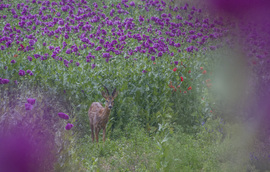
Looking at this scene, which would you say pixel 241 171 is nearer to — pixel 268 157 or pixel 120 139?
pixel 268 157

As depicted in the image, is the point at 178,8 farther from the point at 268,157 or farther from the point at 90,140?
the point at 268,157

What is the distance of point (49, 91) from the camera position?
15.3ft

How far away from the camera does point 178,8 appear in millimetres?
8047

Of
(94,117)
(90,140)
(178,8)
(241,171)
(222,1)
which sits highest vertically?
(222,1)

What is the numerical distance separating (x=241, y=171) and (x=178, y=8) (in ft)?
17.0

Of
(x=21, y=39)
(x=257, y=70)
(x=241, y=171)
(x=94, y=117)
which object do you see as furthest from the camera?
(x=21, y=39)

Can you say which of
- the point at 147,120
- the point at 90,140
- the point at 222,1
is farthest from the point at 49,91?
the point at 222,1

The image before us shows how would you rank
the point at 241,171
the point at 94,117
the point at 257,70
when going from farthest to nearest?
1. the point at 257,70
2. the point at 94,117
3. the point at 241,171

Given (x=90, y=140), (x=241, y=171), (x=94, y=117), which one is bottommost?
(x=90, y=140)

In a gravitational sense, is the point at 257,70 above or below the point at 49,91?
above

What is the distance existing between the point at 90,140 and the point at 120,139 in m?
0.43

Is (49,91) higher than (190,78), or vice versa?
(190,78)

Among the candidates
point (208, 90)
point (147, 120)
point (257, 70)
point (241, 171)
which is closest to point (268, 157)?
point (241, 171)

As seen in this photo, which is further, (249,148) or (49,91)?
(49,91)
